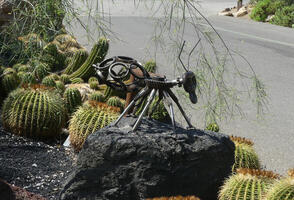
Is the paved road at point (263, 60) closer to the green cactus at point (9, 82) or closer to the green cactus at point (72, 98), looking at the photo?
the green cactus at point (72, 98)

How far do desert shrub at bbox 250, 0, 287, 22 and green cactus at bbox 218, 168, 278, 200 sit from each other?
48.9 ft

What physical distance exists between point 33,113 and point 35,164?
0.78 metres

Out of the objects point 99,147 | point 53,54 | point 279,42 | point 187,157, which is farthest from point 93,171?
point 279,42

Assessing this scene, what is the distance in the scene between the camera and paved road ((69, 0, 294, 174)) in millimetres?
7348

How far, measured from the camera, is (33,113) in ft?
20.7

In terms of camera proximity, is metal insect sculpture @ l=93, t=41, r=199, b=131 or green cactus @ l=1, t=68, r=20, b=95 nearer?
metal insect sculpture @ l=93, t=41, r=199, b=131

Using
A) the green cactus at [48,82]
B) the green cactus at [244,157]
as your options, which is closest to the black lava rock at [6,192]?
the green cactus at [244,157]

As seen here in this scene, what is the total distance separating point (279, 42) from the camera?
1441cm

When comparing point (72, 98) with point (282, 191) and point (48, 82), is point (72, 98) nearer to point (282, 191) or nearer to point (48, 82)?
point (48, 82)

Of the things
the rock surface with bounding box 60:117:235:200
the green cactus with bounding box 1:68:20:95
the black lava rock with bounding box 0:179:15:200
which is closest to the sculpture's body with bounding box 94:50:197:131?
the rock surface with bounding box 60:117:235:200

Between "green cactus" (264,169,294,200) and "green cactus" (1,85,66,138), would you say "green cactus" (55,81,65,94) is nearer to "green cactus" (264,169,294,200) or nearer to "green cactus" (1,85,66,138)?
"green cactus" (1,85,66,138)

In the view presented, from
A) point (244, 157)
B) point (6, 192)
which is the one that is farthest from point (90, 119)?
point (244, 157)

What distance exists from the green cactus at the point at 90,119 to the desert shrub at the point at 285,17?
12.8 meters

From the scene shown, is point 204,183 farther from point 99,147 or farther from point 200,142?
point 99,147
